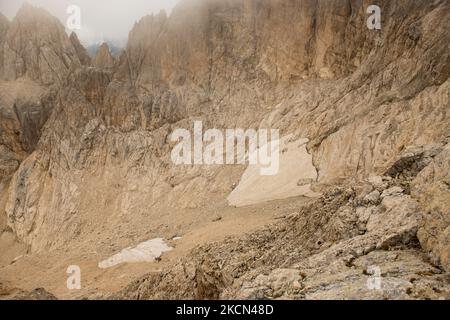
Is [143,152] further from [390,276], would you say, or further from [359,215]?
[390,276]

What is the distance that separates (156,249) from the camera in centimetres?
3303

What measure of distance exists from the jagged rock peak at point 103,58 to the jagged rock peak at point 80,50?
5.11 metres

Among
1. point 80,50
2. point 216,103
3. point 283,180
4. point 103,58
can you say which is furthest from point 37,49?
point 283,180

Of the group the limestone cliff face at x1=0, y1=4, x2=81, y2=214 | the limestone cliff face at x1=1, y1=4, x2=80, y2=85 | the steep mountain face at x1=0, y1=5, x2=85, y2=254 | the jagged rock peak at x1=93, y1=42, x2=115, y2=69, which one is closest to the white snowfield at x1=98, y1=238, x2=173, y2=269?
the steep mountain face at x1=0, y1=5, x2=85, y2=254

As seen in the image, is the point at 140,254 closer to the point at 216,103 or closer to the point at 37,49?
the point at 216,103

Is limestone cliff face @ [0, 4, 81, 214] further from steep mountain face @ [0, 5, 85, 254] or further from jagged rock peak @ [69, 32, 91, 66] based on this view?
jagged rock peak @ [69, 32, 91, 66]

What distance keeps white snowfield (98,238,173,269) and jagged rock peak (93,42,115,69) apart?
174ft

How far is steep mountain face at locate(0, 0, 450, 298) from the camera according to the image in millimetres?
38531

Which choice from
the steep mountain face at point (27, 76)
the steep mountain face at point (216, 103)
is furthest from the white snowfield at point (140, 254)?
the steep mountain face at point (27, 76)

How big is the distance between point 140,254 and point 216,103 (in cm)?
2902

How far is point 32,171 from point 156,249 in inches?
1419

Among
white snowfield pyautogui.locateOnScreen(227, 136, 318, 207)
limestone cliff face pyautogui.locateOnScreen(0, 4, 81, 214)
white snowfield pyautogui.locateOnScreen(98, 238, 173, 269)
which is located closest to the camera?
white snowfield pyautogui.locateOnScreen(98, 238, 173, 269)

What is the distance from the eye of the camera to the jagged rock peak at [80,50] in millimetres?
85981

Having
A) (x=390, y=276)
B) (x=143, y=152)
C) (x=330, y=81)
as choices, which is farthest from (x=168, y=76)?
(x=390, y=276)
